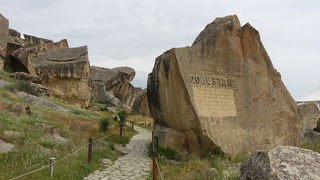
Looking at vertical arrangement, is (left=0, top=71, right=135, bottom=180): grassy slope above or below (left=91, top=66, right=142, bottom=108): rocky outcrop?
below

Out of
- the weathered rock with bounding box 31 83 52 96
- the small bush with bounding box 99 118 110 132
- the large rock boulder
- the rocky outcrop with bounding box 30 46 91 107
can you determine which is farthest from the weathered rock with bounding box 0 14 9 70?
the large rock boulder

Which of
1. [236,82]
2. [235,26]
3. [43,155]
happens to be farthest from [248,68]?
[43,155]

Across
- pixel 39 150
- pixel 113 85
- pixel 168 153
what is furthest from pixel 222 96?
pixel 113 85

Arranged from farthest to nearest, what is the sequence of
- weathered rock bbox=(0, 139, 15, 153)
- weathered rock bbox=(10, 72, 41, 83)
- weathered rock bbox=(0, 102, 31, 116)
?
weathered rock bbox=(10, 72, 41, 83) < weathered rock bbox=(0, 102, 31, 116) < weathered rock bbox=(0, 139, 15, 153)

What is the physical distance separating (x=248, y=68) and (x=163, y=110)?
3882mm

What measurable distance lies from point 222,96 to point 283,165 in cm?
802

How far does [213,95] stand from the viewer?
13.2 m

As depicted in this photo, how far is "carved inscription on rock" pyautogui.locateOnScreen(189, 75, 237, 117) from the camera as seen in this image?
41.4 ft

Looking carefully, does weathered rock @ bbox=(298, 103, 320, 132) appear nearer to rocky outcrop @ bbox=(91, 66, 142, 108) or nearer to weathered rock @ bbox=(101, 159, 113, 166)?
rocky outcrop @ bbox=(91, 66, 142, 108)

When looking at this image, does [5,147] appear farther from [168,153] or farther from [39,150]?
[168,153]

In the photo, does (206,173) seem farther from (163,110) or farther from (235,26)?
(235,26)

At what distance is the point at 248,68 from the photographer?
14.2 meters

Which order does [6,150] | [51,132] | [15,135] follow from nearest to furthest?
[6,150] < [15,135] < [51,132]

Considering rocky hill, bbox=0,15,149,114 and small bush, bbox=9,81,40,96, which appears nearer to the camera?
small bush, bbox=9,81,40,96
